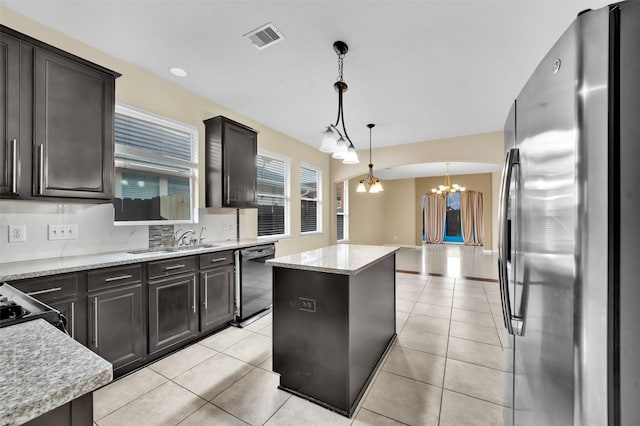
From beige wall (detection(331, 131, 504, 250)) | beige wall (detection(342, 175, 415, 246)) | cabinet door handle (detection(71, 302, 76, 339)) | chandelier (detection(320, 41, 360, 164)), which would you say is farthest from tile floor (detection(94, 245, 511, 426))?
beige wall (detection(342, 175, 415, 246))

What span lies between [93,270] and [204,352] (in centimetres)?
122

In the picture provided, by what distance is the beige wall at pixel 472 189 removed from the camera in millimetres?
9461

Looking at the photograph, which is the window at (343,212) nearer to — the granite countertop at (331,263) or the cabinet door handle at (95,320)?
the granite countertop at (331,263)

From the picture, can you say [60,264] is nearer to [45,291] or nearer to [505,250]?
[45,291]

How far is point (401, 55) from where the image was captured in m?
2.64

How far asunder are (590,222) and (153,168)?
3.49 meters

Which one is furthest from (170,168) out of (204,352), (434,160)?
(434,160)

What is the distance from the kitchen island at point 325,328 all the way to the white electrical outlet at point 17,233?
1959mm

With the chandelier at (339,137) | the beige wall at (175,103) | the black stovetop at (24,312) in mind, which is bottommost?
the black stovetop at (24,312)

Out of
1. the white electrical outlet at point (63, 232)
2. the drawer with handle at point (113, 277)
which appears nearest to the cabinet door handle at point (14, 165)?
the white electrical outlet at point (63, 232)

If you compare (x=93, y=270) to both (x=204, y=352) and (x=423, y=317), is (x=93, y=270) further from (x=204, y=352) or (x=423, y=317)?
(x=423, y=317)

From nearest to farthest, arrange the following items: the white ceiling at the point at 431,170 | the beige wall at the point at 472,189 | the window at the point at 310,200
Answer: the window at the point at 310,200 < the white ceiling at the point at 431,170 < the beige wall at the point at 472,189

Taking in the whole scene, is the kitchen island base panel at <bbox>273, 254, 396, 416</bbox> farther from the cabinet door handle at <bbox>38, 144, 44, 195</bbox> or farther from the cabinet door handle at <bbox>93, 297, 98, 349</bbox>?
the cabinet door handle at <bbox>38, 144, 44, 195</bbox>

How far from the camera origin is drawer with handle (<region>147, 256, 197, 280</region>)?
7.76 feet
